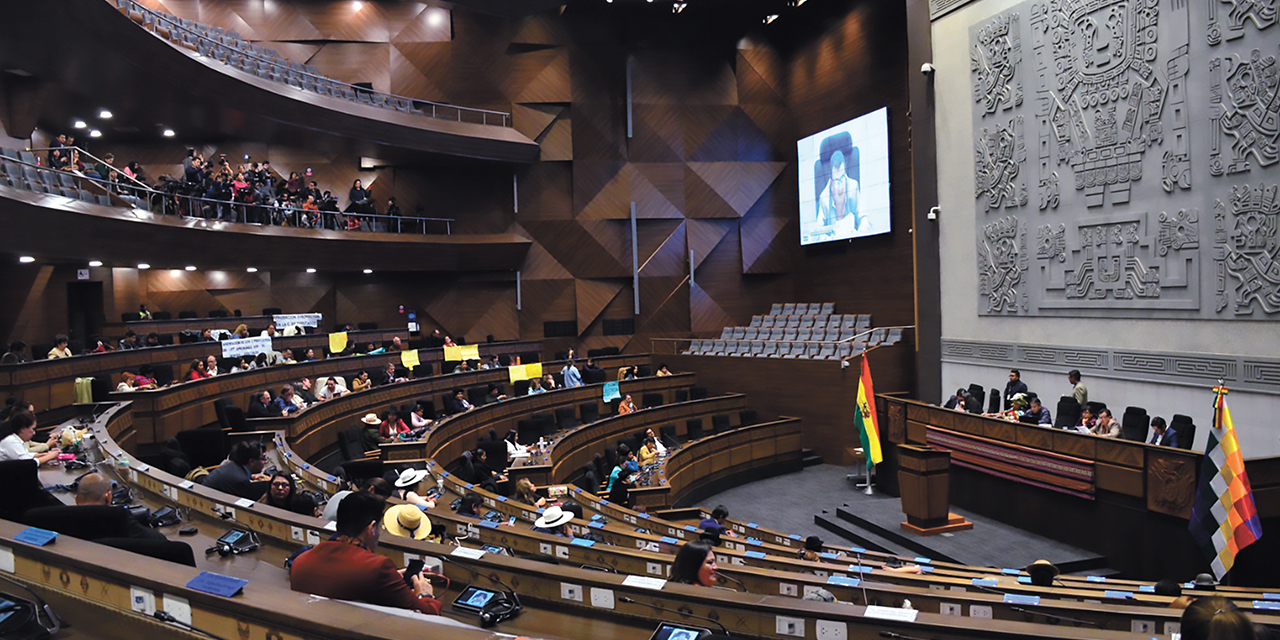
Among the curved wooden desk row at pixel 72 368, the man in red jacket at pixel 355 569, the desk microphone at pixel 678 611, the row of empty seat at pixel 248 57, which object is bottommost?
the desk microphone at pixel 678 611

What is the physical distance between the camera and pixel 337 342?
45.0 feet

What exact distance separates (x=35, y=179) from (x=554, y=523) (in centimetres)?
871

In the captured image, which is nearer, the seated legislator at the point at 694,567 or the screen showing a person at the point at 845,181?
the seated legislator at the point at 694,567

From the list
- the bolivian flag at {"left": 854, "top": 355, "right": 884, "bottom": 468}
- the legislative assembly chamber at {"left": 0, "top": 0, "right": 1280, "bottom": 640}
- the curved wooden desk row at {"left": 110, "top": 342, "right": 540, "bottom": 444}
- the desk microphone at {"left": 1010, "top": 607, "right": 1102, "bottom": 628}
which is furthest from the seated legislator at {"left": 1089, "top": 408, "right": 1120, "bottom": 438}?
the curved wooden desk row at {"left": 110, "top": 342, "right": 540, "bottom": 444}

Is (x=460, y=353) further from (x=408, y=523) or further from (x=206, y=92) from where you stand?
(x=408, y=523)

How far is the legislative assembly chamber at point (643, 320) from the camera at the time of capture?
319cm

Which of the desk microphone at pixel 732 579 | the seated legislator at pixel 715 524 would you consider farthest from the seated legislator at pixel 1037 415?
the desk microphone at pixel 732 579

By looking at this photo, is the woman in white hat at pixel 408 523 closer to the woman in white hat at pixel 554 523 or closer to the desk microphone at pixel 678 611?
the woman in white hat at pixel 554 523

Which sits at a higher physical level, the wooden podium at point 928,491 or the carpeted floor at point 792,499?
the wooden podium at point 928,491

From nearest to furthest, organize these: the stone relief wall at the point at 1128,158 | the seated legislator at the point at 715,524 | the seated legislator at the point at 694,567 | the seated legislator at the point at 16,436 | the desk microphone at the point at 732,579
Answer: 1. the seated legislator at the point at 694,567
2. the desk microphone at the point at 732,579
3. the seated legislator at the point at 16,436
4. the seated legislator at the point at 715,524
5. the stone relief wall at the point at 1128,158

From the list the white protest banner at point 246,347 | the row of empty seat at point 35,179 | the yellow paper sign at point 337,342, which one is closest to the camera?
the row of empty seat at point 35,179

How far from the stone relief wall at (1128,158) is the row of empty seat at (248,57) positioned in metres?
11.4

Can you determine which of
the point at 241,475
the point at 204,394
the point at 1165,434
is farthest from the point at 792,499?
the point at 241,475

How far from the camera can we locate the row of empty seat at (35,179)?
8992mm
